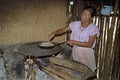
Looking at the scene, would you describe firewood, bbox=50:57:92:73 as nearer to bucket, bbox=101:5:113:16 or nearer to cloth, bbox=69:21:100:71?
cloth, bbox=69:21:100:71

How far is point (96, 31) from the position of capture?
4816mm

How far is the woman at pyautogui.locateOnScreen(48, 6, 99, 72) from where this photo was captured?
473cm

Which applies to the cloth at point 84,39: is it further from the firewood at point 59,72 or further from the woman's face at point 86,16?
the firewood at point 59,72

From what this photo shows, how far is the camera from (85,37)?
483 centimetres

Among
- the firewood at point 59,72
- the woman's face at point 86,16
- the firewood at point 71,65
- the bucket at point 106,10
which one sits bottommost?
the firewood at point 59,72

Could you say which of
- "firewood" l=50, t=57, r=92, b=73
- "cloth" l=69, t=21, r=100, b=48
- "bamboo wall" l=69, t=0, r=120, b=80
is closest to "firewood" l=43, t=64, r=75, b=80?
"firewood" l=50, t=57, r=92, b=73

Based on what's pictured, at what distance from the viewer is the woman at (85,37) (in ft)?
15.5

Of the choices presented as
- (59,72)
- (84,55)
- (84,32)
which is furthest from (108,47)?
(59,72)

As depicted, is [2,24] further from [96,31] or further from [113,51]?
[113,51]

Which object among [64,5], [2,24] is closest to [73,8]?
[64,5]

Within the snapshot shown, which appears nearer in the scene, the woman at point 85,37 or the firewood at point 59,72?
the firewood at point 59,72

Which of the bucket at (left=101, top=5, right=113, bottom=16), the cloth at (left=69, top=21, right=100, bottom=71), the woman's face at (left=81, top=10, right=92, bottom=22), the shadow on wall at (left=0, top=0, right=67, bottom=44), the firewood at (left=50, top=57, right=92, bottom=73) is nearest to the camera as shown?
the firewood at (left=50, top=57, right=92, bottom=73)

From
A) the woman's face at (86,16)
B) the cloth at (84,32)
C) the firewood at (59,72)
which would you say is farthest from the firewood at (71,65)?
the woman's face at (86,16)

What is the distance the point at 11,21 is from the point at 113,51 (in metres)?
3.06
